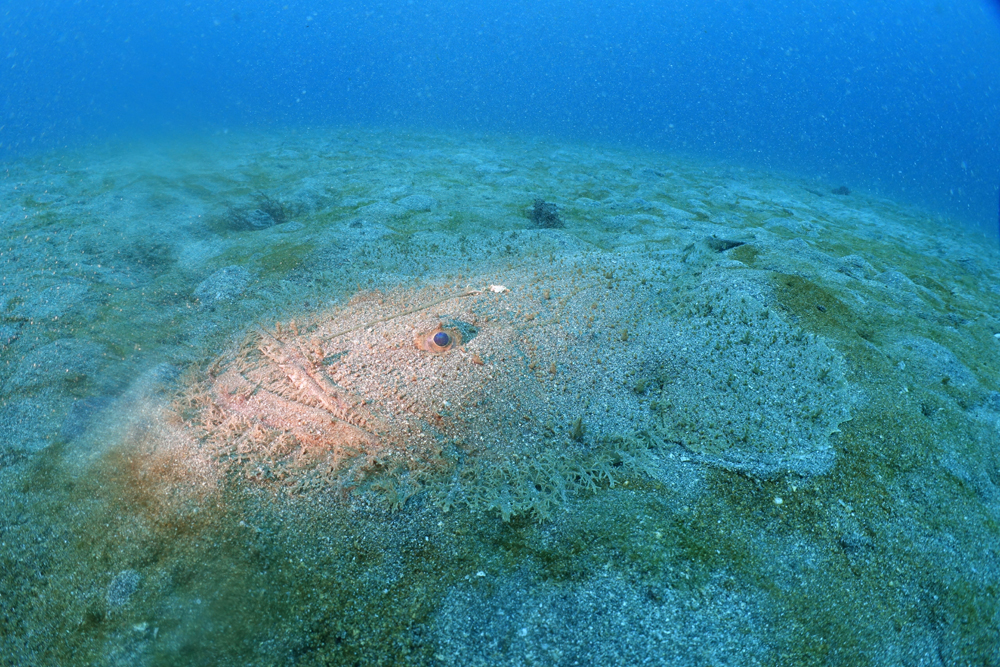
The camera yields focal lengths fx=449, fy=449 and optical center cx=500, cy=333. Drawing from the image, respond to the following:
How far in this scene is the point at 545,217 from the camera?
635 inches

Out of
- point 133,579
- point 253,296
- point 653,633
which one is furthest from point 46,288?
point 653,633

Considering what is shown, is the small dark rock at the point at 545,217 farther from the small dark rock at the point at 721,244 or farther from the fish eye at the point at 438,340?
the fish eye at the point at 438,340

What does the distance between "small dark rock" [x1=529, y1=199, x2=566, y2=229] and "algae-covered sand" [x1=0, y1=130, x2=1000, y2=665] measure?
10.4 feet

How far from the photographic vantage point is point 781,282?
10.4 meters

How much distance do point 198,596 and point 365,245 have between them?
10.2 metres

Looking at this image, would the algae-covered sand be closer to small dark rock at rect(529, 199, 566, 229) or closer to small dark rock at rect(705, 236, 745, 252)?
small dark rock at rect(705, 236, 745, 252)

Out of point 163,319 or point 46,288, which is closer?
point 163,319

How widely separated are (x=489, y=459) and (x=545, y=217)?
1156 cm

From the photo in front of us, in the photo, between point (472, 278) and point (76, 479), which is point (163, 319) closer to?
point (76, 479)

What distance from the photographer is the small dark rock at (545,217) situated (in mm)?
15953

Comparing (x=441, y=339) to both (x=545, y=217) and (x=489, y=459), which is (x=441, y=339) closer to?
(x=489, y=459)

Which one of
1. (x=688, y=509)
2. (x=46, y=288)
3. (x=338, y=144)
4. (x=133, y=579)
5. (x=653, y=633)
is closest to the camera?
(x=653, y=633)

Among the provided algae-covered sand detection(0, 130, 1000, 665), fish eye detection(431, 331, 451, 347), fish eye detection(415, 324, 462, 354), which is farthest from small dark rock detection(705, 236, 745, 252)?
fish eye detection(431, 331, 451, 347)

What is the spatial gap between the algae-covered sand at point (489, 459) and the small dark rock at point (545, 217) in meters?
3.18
